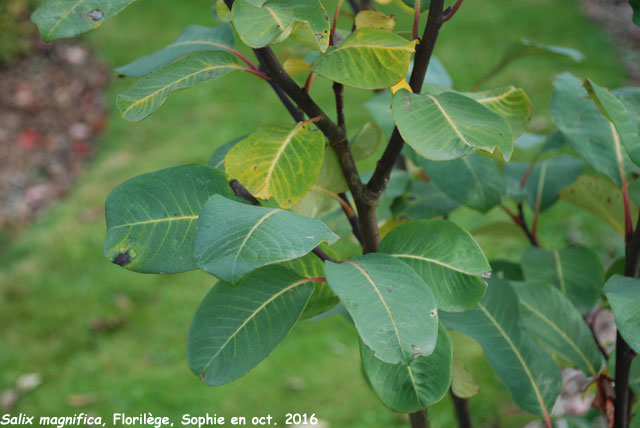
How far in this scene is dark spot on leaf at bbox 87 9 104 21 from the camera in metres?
0.56

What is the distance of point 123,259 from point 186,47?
0.37 meters

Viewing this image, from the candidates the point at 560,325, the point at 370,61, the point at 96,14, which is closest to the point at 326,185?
the point at 370,61

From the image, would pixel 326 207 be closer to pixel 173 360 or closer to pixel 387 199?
pixel 387 199

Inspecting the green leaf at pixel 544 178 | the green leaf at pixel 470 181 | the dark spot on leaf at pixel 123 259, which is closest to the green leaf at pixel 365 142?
the green leaf at pixel 470 181

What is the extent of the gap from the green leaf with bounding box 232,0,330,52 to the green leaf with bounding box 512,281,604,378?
55 centimetres

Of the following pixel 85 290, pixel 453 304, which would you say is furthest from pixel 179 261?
pixel 85 290

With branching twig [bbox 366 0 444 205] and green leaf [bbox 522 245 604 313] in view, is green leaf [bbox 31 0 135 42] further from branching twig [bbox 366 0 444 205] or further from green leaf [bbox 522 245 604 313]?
green leaf [bbox 522 245 604 313]

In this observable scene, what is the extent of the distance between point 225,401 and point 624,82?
2.95 meters

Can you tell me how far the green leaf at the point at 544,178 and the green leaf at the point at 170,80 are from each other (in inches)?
22.9

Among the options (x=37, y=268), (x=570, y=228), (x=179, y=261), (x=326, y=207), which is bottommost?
(x=37, y=268)

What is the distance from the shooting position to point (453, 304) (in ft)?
2.19

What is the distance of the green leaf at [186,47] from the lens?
81 cm

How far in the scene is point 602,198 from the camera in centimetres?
91

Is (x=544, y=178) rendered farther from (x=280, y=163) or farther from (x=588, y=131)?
(x=280, y=163)
